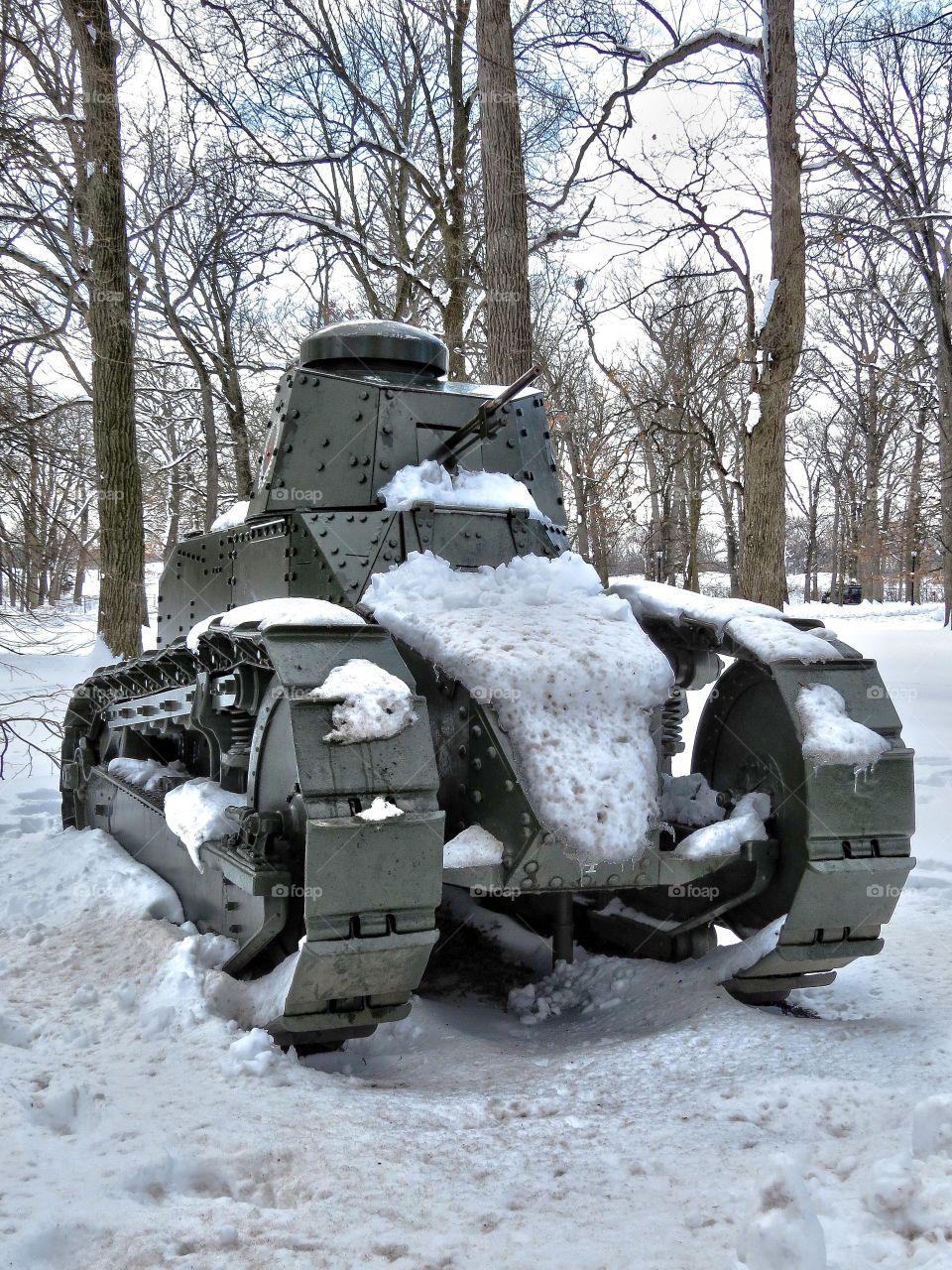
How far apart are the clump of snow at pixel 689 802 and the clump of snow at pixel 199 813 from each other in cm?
188

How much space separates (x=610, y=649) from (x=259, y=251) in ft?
42.3

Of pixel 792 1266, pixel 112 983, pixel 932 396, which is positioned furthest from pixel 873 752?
pixel 932 396

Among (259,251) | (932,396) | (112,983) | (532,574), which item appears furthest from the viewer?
(932,396)

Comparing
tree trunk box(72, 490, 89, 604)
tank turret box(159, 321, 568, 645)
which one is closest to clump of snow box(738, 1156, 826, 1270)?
tank turret box(159, 321, 568, 645)

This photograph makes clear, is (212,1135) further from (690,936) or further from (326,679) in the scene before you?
(690,936)

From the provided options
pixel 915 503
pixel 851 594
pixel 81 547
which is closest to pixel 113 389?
pixel 81 547

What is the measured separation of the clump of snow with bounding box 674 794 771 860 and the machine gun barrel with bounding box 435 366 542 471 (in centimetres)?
240

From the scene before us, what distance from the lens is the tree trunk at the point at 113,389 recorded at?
10.8m

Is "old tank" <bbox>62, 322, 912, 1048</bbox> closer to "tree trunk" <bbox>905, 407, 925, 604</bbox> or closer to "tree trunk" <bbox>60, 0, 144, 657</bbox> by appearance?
"tree trunk" <bbox>60, 0, 144, 657</bbox>

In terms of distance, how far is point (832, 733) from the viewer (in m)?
3.88

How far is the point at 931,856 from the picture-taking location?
672 centimetres

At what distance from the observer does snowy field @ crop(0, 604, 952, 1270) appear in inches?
96.8

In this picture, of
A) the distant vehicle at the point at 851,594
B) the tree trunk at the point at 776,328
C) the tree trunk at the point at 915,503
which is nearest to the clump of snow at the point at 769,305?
the tree trunk at the point at 776,328

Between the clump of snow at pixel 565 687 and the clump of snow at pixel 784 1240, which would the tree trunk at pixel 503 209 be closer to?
the clump of snow at pixel 565 687
